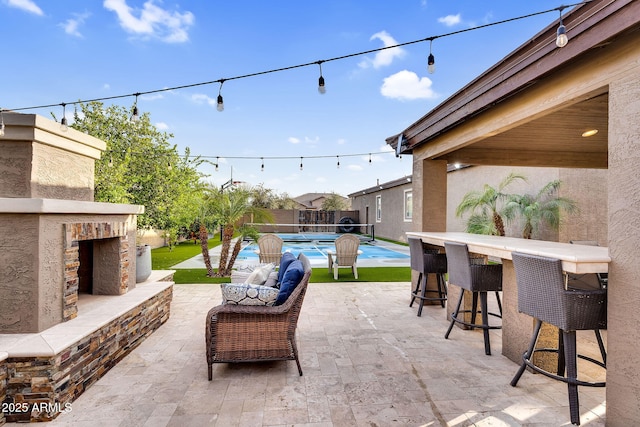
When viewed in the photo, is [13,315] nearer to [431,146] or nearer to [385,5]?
[431,146]

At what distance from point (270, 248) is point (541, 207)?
600cm

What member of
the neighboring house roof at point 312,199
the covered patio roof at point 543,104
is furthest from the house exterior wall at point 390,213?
the neighboring house roof at point 312,199

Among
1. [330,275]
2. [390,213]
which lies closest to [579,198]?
[330,275]

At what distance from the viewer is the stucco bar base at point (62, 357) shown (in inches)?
91.2

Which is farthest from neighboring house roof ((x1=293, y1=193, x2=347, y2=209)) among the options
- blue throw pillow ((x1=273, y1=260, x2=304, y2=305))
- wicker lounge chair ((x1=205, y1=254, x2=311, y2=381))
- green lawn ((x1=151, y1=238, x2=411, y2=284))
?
wicker lounge chair ((x1=205, y1=254, x2=311, y2=381))

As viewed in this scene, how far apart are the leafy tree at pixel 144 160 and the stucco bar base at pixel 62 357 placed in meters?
5.43

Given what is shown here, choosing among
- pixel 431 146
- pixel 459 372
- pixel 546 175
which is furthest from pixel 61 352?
pixel 546 175

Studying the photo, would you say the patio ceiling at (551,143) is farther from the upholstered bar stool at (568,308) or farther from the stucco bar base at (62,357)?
the stucco bar base at (62,357)

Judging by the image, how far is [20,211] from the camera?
2.60m

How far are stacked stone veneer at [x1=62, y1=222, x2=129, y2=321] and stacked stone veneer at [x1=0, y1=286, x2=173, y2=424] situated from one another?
1.24 feet

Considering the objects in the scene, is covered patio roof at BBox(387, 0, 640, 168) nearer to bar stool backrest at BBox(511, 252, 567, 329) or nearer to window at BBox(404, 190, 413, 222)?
bar stool backrest at BBox(511, 252, 567, 329)

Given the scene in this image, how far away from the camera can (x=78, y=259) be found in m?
3.41

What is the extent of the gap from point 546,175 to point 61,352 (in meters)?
9.15

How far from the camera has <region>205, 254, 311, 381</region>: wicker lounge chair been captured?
2.96 metres
